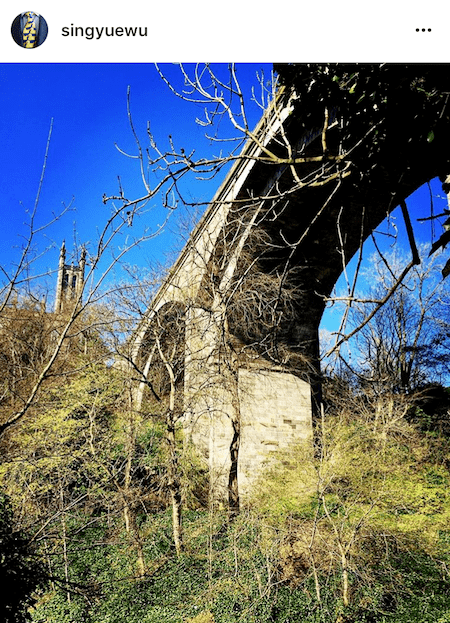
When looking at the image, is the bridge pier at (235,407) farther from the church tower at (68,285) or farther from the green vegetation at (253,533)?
the church tower at (68,285)

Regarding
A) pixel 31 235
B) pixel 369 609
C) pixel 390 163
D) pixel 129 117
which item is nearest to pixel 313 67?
pixel 390 163

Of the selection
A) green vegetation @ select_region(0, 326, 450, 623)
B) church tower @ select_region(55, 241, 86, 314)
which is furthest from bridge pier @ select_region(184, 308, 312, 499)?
church tower @ select_region(55, 241, 86, 314)

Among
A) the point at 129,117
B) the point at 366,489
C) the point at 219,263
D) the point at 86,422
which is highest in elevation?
the point at 219,263

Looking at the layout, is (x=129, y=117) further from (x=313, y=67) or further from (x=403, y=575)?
(x=403, y=575)

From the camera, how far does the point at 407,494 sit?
26.8 feet

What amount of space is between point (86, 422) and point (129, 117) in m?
8.09

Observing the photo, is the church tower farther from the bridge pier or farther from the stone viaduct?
the bridge pier

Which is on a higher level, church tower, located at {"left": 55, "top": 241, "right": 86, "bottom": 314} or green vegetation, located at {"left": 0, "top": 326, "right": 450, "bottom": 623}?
church tower, located at {"left": 55, "top": 241, "right": 86, "bottom": 314}
